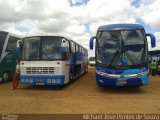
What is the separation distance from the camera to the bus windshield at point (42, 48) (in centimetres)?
1555

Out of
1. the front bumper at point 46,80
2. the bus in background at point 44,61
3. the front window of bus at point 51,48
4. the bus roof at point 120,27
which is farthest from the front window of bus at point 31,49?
the bus roof at point 120,27

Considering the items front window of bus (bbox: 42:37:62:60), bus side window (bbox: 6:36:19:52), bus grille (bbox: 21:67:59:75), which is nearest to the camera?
bus grille (bbox: 21:67:59:75)

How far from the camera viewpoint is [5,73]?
2008cm

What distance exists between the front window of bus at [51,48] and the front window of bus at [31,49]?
327 millimetres

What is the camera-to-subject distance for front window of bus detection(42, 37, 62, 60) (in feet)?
50.9

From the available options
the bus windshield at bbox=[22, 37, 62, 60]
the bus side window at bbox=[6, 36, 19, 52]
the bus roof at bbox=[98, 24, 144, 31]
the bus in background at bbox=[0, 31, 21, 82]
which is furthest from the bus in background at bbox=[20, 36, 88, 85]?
the bus side window at bbox=[6, 36, 19, 52]

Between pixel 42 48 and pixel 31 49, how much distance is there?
Result: 623 mm

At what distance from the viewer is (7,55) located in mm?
20094

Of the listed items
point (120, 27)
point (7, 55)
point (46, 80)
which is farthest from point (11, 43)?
point (120, 27)

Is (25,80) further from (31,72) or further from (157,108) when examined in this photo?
(157,108)

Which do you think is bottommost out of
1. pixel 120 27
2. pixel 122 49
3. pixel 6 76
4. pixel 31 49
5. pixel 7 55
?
pixel 6 76

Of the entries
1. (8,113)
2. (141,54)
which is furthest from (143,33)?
(8,113)

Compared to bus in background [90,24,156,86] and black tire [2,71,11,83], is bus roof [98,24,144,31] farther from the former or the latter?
black tire [2,71,11,83]

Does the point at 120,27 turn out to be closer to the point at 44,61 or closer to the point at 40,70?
the point at 44,61
